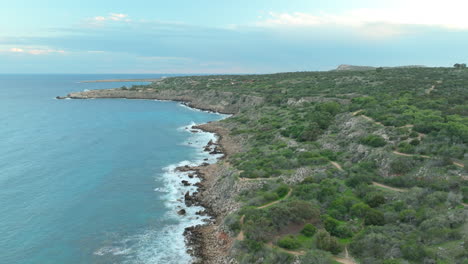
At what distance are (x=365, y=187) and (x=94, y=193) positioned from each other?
102 ft

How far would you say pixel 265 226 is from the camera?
23.4 m

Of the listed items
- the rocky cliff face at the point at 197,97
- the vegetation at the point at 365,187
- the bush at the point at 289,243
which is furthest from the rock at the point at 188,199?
the rocky cliff face at the point at 197,97

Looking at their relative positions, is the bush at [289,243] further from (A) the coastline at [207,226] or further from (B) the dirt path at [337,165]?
(B) the dirt path at [337,165]

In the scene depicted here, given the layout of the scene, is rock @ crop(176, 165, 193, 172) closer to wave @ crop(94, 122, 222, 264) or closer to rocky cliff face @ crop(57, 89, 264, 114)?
wave @ crop(94, 122, 222, 264)

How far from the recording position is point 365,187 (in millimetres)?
27109

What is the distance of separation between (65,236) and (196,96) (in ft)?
345

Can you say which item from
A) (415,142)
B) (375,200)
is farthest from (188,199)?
(415,142)

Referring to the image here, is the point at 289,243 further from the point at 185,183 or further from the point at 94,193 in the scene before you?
the point at 94,193

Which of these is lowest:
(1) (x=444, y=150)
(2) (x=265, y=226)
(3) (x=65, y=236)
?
(3) (x=65, y=236)

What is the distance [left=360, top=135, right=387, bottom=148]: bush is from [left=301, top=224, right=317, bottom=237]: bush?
1665cm

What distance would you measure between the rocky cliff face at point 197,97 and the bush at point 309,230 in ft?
228

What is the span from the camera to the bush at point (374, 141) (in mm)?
34787

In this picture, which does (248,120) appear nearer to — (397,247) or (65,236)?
(65,236)

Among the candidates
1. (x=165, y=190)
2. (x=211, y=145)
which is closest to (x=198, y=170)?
(x=165, y=190)
